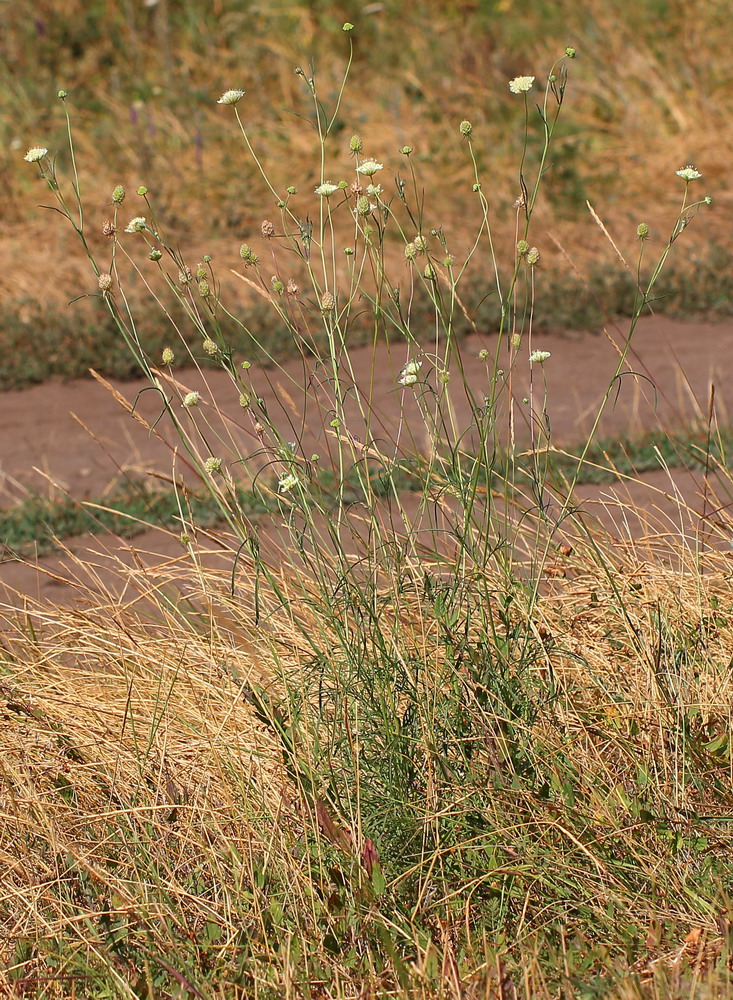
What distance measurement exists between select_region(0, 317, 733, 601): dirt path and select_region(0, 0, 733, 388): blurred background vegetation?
0.20m

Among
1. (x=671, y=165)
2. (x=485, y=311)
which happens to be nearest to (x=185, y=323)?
(x=485, y=311)

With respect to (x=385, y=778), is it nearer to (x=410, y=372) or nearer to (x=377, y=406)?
(x=410, y=372)

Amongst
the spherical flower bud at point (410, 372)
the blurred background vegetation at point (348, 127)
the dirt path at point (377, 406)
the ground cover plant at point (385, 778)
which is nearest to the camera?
the ground cover plant at point (385, 778)

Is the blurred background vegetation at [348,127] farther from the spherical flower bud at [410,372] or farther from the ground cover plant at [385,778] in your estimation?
the spherical flower bud at [410,372]

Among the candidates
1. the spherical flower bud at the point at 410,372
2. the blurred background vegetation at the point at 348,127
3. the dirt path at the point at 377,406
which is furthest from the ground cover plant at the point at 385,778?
the blurred background vegetation at the point at 348,127

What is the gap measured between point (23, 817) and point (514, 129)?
302 inches

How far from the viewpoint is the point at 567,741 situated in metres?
2.44

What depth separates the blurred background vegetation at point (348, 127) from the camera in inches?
290

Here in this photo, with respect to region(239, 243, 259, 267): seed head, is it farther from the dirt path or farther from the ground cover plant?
the dirt path

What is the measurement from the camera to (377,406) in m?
5.36

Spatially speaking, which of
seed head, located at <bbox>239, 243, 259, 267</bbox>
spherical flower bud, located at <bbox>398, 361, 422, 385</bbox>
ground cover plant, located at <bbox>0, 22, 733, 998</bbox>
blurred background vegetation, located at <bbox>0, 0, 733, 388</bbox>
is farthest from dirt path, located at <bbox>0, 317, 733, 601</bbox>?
spherical flower bud, located at <bbox>398, 361, 422, 385</bbox>

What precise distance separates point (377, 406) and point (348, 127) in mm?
4948

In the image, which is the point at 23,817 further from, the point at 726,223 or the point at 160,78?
the point at 160,78

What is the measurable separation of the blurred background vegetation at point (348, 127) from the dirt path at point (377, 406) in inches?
7.8
